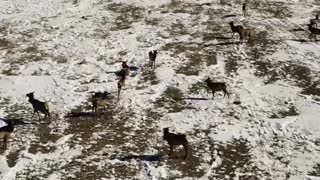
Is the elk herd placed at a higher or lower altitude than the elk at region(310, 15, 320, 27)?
lower

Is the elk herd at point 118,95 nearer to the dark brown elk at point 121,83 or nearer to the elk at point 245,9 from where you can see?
the dark brown elk at point 121,83

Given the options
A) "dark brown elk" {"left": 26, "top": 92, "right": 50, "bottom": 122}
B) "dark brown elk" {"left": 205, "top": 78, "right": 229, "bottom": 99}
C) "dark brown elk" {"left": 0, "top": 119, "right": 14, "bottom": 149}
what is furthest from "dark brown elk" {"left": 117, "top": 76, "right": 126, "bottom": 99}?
"dark brown elk" {"left": 0, "top": 119, "right": 14, "bottom": 149}

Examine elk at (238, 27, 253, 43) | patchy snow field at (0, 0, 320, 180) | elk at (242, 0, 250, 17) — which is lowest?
patchy snow field at (0, 0, 320, 180)

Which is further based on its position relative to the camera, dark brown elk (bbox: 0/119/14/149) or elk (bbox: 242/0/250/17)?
elk (bbox: 242/0/250/17)

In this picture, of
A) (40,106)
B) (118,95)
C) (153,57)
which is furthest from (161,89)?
(40,106)

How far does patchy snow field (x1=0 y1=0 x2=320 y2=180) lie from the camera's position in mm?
15797

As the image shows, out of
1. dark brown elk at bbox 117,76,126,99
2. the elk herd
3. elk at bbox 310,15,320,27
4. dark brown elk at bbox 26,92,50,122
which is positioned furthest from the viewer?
elk at bbox 310,15,320,27

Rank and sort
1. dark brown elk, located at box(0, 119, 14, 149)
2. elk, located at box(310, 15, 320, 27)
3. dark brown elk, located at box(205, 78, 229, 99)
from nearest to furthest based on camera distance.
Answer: dark brown elk, located at box(0, 119, 14, 149) → dark brown elk, located at box(205, 78, 229, 99) → elk, located at box(310, 15, 320, 27)

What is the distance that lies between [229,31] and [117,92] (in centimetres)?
921

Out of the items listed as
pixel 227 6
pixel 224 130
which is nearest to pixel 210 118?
pixel 224 130

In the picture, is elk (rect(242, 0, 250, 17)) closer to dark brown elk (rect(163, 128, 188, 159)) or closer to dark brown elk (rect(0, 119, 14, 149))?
dark brown elk (rect(163, 128, 188, 159))

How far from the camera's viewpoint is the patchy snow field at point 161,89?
51.8 feet

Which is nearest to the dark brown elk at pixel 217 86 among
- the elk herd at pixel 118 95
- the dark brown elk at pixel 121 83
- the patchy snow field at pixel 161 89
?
the elk herd at pixel 118 95

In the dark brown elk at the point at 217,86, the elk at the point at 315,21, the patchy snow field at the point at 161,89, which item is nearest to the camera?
the patchy snow field at the point at 161,89
